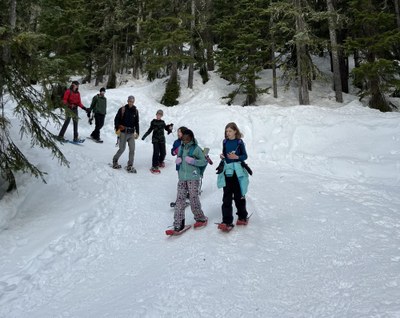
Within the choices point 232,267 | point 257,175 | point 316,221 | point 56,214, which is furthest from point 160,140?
point 232,267

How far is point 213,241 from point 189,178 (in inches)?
54.9

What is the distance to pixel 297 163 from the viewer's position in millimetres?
12180

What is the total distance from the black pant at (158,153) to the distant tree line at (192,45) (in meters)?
3.30

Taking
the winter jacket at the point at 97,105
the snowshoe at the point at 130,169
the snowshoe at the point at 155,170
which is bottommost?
the snowshoe at the point at 155,170

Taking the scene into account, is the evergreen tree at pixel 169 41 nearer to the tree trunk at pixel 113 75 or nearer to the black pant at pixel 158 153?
the tree trunk at pixel 113 75

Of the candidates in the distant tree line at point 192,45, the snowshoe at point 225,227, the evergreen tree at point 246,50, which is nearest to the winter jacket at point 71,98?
the distant tree line at point 192,45

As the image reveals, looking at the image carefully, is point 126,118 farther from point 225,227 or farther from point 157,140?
point 225,227

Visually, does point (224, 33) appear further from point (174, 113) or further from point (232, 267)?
point (232, 267)

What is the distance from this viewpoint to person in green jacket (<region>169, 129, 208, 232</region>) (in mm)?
6664

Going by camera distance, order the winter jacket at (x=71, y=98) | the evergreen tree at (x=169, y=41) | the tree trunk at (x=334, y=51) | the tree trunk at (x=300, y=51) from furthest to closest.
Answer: the evergreen tree at (x=169, y=41) < the tree trunk at (x=334, y=51) < the tree trunk at (x=300, y=51) < the winter jacket at (x=71, y=98)

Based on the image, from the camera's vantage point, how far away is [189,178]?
6.74m

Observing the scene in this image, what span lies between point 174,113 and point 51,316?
15530mm

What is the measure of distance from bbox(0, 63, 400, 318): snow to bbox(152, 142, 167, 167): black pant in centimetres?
42

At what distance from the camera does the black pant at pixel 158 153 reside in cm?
1153
